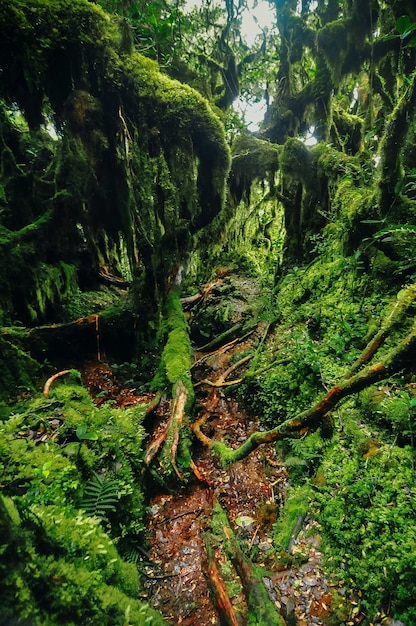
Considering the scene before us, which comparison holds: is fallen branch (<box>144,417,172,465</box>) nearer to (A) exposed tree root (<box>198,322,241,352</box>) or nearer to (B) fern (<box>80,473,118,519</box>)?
(B) fern (<box>80,473,118,519</box>)

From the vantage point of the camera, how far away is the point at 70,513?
2.88m

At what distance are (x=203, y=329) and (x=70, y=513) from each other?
8.70 metres

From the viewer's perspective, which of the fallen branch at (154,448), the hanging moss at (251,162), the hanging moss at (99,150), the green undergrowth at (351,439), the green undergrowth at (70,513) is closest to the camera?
the green undergrowth at (70,513)

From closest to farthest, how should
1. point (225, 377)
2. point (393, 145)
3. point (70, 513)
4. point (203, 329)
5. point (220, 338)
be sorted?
1. point (70, 513)
2. point (393, 145)
3. point (225, 377)
4. point (220, 338)
5. point (203, 329)

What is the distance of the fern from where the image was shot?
3.30 m

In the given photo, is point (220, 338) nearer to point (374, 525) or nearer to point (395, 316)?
point (374, 525)

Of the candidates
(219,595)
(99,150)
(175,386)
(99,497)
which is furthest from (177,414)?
(99,150)

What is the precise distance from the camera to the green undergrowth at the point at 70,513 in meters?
1.54

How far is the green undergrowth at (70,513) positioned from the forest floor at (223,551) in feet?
1.57

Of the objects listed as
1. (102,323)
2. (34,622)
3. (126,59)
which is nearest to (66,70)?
(126,59)

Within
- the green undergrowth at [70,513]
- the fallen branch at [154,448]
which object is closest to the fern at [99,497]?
the green undergrowth at [70,513]

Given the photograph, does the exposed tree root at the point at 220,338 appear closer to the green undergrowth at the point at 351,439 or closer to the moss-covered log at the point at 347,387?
the green undergrowth at the point at 351,439

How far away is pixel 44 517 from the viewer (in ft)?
Result: 7.22

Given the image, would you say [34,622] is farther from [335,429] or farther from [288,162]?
[288,162]
